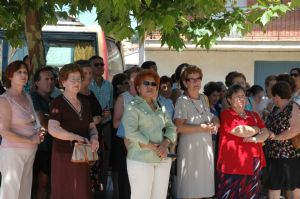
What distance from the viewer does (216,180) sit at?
6.53m

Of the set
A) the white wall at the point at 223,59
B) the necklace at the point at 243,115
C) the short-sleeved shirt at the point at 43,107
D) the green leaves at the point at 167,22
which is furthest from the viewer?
the white wall at the point at 223,59

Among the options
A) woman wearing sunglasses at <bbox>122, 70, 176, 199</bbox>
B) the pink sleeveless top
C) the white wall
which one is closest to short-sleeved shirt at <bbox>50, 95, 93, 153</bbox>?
the pink sleeveless top

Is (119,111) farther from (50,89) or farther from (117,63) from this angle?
(117,63)

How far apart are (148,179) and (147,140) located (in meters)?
0.39

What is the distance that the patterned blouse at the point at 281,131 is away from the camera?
6.50 m

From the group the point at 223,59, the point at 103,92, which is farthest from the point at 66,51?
the point at 223,59

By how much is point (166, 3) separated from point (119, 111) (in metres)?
1.41

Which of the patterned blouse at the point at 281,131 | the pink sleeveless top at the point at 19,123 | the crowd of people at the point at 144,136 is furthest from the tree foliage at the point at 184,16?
the pink sleeveless top at the point at 19,123

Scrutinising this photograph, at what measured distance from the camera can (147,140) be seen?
5395 millimetres

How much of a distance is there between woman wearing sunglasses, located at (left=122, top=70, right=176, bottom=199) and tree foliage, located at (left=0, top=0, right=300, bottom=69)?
23.1 inches

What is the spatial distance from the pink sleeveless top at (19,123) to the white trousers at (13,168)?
2.0 inches

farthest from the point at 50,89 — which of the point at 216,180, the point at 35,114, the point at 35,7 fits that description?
the point at 216,180

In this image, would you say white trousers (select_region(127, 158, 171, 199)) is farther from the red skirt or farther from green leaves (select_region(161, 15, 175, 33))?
green leaves (select_region(161, 15, 175, 33))

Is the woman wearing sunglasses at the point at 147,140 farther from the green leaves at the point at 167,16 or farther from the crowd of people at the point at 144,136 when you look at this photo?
the green leaves at the point at 167,16
